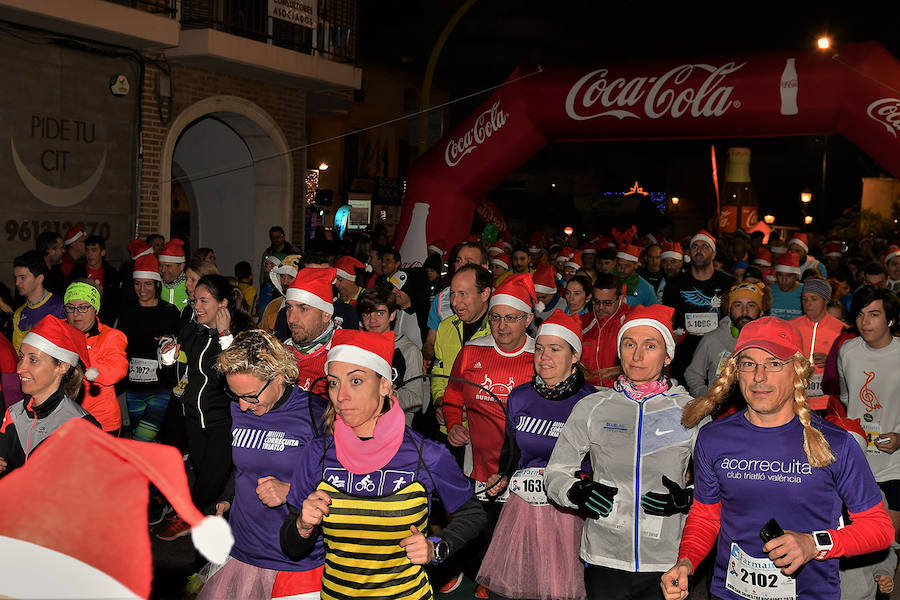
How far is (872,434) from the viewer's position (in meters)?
6.30

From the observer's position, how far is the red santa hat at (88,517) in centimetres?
145

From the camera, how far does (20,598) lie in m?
1.44

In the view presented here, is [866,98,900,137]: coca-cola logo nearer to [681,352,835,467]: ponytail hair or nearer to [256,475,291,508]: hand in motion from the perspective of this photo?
[681,352,835,467]: ponytail hair

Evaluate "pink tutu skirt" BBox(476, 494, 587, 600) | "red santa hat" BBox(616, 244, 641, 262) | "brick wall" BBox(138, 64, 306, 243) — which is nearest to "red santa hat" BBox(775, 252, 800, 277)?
"red santa hat" BBox(616, 244, 641, 262)

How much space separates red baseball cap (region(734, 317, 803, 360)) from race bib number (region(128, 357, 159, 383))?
18.0ft

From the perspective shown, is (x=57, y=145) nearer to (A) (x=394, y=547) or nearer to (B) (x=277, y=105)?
(B) (x=277, y=105)

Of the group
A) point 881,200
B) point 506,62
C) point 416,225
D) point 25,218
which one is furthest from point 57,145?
point 881,200

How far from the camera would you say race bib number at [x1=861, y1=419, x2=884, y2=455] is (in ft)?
20.4

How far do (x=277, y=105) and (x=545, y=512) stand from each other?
48.1ft

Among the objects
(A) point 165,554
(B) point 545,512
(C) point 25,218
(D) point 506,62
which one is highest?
(D) point 506,62

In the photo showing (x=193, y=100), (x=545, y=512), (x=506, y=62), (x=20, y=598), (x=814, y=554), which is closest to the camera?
(x=20, y=598)

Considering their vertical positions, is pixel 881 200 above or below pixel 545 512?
above

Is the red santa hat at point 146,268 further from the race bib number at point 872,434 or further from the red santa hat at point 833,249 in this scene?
the red santa hat at point 833,249

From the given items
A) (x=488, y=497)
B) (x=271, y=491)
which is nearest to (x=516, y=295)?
(x=488, y=497)
